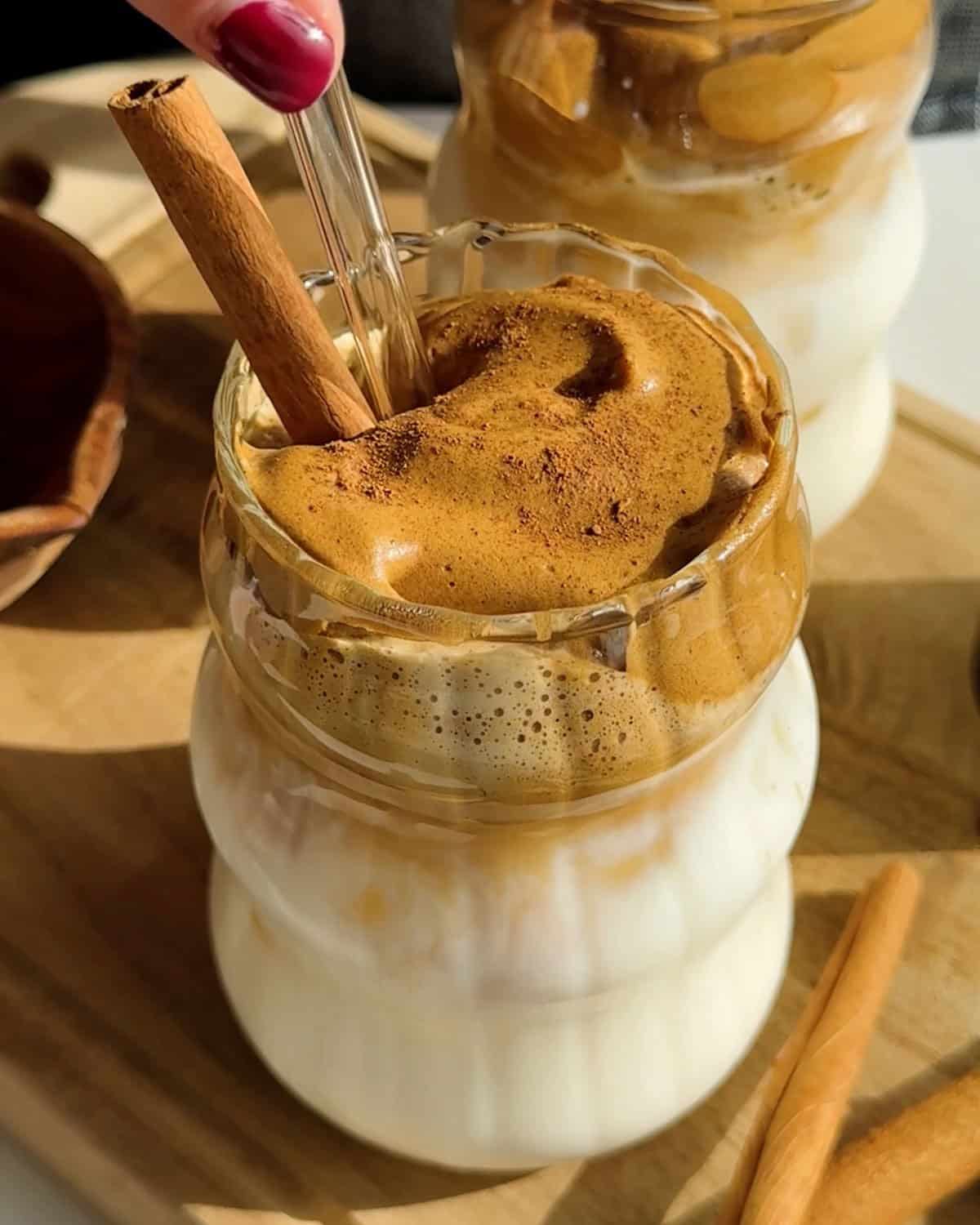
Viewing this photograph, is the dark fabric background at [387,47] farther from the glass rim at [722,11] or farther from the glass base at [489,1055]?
the glass base at [489,1055]

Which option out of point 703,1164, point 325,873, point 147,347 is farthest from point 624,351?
point 147,347

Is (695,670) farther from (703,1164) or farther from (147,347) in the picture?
(147,347)

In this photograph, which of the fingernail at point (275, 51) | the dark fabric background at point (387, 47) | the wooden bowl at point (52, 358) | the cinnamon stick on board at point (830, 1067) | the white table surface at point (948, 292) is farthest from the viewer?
the dark fabric background at point (387, 47)

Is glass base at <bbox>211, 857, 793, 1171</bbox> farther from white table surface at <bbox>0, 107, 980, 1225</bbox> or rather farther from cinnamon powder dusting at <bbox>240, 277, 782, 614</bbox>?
white table surface at <bbox>0, 107, 980, 1225</bbox>

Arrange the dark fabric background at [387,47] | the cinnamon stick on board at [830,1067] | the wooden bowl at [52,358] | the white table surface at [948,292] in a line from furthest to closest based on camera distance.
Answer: the dark fabric background at [387,47] → the white table surface at [948,292] → the wooden bowl at [52,358] → the cinnamon stick on board at [830,1067]

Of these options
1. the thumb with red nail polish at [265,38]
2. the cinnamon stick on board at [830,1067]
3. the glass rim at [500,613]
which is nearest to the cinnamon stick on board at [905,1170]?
the cinnamon stick on board at [830,1067]

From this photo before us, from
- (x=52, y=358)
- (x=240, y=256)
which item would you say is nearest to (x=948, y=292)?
(x=52, y=358)

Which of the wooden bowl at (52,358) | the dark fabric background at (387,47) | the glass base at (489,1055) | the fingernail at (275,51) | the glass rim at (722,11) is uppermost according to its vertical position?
the fingernail at (275,51)
